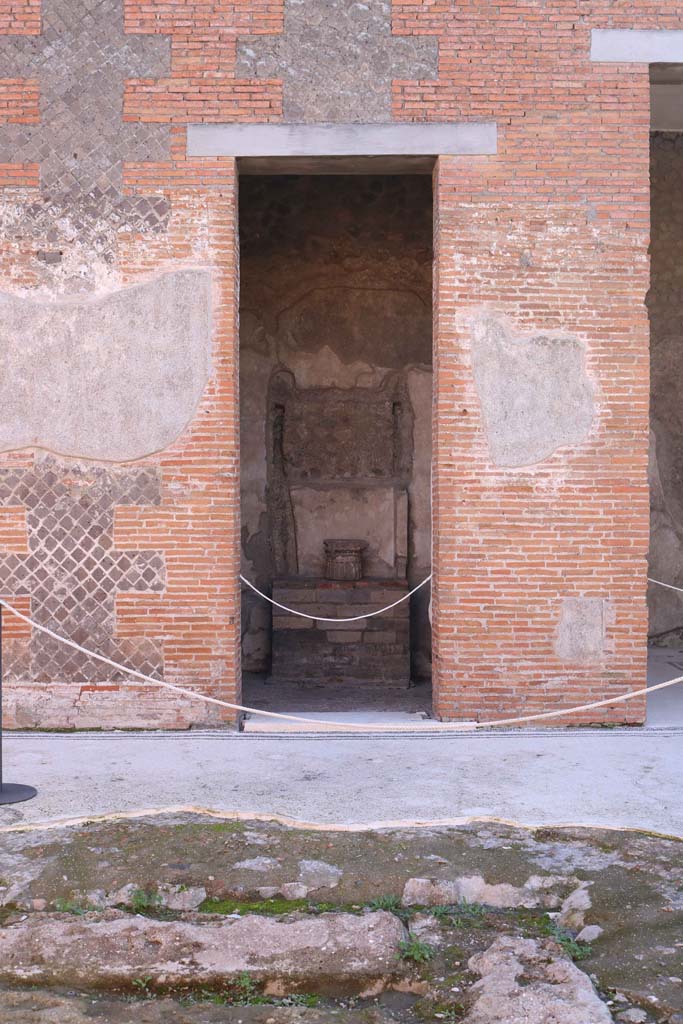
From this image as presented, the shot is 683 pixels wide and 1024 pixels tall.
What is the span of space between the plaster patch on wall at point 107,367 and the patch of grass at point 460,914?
12.0 ft

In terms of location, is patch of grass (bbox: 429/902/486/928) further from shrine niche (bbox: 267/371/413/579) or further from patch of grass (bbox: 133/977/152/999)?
shrine niche (bbox: 267/371/413/579)

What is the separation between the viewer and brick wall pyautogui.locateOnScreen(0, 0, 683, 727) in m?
6.69

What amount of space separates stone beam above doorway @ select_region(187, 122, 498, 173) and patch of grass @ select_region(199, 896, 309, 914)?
4.50m

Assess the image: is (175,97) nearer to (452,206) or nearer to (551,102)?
(452,206)

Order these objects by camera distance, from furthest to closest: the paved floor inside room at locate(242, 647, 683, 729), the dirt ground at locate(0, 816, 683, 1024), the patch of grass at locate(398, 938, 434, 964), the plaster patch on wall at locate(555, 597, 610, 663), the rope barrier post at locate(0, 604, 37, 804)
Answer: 1. the paved floor inside room at locate(242, 647, 683, 729)
2. the plaster patch on wall at locate(555, 597, 610, 663)
3. the rope barrier post at locate(0, 604, 37, 804)
4. the patch of grass at locate(398, 938, 434, 964)
5. the dirt ground at locate(0, 816, 683, 1024)

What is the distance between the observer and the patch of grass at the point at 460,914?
3.89m

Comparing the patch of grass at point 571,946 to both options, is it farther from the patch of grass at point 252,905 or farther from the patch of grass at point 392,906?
the patch of grass at point 252,905

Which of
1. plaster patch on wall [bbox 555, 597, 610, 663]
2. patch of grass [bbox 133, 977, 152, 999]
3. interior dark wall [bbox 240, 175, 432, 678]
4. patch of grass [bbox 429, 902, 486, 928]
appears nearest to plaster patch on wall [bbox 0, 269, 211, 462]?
plaster patch on wall [bbox 555, 597, 610, 663]

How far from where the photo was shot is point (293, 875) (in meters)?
4.26

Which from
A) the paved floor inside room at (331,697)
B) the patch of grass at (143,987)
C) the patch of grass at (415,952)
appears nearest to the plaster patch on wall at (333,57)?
the paved floor inside room at (331,697)

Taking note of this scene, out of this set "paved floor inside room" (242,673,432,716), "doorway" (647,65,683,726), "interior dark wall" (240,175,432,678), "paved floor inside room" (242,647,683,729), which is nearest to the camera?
"paved floor inside room" (242,647,683,729)

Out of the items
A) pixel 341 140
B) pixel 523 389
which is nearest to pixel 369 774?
pixel 523 389

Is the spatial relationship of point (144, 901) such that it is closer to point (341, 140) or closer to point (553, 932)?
point (553, 932)

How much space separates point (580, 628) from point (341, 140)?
338cm
